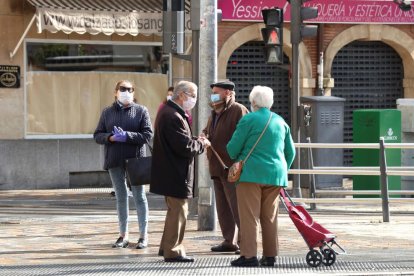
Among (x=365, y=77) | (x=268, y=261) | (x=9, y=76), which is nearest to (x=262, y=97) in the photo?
(x=268, y=261)

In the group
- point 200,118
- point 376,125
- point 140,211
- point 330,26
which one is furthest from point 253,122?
point 330,26

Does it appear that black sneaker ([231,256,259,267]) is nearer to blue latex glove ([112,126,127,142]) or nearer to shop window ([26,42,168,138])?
blue latex glove ([112,126,127,142])

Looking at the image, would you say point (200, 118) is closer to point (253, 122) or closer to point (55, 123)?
point (253, 122)

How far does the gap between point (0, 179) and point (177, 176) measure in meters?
10.7

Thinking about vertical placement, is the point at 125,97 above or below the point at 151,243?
above

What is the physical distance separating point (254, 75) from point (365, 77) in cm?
268

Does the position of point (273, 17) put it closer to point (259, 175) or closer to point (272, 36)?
point (272, 36)

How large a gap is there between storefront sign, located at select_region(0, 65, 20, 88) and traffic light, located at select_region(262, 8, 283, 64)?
5.41 m

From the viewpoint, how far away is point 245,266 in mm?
11391

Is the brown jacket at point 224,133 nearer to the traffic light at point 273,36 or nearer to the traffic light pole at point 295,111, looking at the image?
the traffic light pole at point 295,111

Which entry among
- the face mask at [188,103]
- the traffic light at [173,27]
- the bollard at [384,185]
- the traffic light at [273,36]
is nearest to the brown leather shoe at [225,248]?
the face mask at [188,103]

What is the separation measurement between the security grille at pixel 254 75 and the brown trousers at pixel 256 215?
44.0 feet

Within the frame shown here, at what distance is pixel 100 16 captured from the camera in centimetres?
2186

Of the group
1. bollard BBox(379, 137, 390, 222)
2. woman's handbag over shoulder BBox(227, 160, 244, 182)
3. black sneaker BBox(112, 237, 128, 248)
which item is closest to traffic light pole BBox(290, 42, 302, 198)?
bollard BBox(379, 137, 390, 222)
